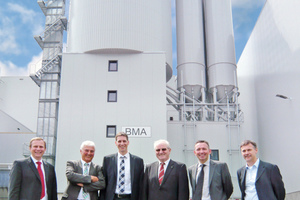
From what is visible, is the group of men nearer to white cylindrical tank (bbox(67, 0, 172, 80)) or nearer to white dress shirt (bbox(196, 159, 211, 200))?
white dress shirt (bbox(196, 159, 211, 200))

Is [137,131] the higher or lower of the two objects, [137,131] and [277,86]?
the lower

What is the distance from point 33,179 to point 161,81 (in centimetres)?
1092

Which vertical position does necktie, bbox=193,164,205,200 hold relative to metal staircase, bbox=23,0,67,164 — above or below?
below

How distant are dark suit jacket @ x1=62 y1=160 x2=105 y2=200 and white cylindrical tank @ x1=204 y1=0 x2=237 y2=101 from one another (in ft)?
47.3

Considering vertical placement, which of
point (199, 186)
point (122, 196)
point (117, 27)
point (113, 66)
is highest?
point (117, 27)

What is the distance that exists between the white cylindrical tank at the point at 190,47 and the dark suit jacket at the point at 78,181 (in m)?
13.8

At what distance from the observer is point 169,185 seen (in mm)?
6344

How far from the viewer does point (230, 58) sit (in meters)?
20.4

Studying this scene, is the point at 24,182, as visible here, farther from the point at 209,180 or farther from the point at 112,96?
the point at 112,96

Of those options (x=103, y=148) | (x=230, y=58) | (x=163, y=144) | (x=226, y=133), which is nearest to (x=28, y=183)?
(x=163, y=144)

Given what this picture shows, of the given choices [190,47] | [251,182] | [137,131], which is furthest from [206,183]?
[190,47]

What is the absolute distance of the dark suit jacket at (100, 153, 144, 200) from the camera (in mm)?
6449

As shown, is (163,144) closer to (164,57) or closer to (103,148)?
(103,148)

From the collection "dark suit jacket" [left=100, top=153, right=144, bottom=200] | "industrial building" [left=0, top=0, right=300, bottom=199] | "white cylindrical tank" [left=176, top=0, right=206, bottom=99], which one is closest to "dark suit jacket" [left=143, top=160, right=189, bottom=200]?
"dark suit jacket" [left=100, top=153, right=144, bottom=200]
